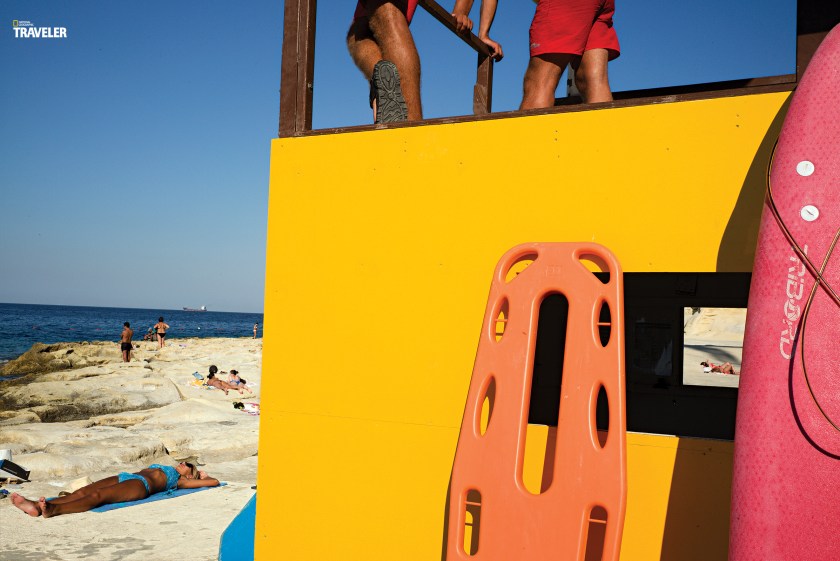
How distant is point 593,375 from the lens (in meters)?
2.42

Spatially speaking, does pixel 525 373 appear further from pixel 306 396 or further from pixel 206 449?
pixel 206 449

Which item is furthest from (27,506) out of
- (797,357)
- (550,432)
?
(797,357)

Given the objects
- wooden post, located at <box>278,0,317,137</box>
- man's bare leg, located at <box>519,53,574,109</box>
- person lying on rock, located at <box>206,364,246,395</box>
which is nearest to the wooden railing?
wooden post, located at <box>278,0,317,137</box>

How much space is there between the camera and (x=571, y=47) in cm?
347

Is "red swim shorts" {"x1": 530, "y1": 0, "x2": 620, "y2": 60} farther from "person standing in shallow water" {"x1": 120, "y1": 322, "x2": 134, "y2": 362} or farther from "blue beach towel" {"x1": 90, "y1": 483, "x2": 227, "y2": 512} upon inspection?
"person standing in shallow water" {"x1": 120, "y1": 322, "x2": 134, "y2": 362}

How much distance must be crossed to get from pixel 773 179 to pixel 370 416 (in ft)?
5.83

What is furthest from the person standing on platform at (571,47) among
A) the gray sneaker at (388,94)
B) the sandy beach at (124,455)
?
the sandy beach at (124,455)

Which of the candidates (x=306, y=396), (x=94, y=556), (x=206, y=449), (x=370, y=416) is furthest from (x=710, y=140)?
(x=206, y=449)

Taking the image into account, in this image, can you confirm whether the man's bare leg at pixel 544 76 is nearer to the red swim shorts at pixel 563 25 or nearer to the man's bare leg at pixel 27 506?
the red swim shorts at pixel 563 25

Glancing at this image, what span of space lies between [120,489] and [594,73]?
5971 mm

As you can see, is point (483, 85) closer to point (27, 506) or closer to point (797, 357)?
point (797, 357)

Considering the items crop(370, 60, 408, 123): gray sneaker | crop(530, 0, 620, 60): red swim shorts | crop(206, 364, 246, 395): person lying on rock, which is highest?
crop(530, 0, 620, 60): red swim shorts

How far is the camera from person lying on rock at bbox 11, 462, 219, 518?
21.3ft

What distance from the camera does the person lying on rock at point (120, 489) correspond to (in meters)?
6.50
